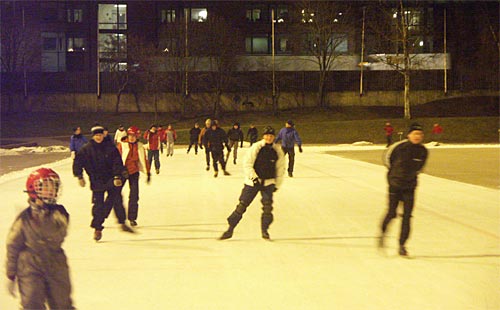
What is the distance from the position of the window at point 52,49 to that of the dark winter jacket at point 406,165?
63.0 metres

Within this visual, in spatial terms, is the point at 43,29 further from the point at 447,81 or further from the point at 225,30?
the point at 447,81

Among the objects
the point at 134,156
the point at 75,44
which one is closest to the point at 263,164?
the point at 134,156

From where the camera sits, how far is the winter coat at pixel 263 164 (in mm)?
9148

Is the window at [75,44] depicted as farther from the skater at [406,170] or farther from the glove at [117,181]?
the skater at [406,170]

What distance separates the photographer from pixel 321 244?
30.5 feet

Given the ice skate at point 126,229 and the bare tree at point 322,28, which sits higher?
the bare tree at point 322,28

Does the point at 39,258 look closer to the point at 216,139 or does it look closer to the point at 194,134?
the point at 216,139

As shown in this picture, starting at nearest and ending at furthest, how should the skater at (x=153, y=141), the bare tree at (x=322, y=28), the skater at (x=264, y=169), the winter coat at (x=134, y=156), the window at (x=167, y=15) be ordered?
the skater at (x=264, y=169) < the winter coat at (x=134, y=156) < the skater at (x=153, y=141) < the bare tree at (x=322, y=28) < the window at (x=167, y=15)

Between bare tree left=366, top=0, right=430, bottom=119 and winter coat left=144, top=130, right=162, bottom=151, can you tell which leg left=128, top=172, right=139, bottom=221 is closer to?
winter coat left=144, top=130, right=162, bottom=151

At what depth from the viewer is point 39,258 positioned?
15.5 feet

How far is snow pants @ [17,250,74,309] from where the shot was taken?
4680 millimetres

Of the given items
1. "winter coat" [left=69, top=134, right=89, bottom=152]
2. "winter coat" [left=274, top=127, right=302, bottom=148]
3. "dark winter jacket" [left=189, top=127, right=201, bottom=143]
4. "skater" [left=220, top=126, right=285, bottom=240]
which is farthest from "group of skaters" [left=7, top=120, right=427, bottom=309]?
"dark winter jacket" [left=189, top=127, right=201, bottom=143]

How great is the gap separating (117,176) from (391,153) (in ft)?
12.7

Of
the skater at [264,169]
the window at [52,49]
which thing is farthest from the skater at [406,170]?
the window at [52,49]
